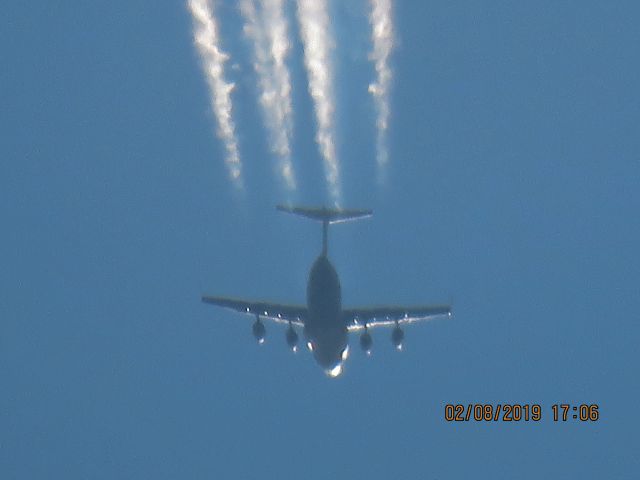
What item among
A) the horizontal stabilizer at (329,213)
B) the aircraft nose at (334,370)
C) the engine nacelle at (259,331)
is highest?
the horizontal stabilizer at (329,213)

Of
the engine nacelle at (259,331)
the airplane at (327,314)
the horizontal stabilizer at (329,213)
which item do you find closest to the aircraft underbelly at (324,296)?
the airplane at (327,314)

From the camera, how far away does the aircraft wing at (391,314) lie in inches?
3597

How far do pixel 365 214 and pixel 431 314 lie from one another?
11734 millimetres

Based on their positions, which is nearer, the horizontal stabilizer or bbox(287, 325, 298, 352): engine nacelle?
the horizontal stabilizer

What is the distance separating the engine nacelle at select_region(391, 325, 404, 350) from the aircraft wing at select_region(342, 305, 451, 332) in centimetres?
71

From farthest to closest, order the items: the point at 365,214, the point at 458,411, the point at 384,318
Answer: the point at 458,411, the point at 384,318, the point at 365,214

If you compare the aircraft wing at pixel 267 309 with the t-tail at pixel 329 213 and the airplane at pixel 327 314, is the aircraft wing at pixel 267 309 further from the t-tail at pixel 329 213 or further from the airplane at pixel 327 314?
the t-tail at pixel 329 213

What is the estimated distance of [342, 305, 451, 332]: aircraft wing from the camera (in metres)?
91.4

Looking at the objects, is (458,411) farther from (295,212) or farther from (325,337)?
(295,212)

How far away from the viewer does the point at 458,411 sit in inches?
3932

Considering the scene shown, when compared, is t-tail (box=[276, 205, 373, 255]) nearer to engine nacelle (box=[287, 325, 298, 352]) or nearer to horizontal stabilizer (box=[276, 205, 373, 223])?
horizontal stabilizer (box=[276, 205, 373, 223])

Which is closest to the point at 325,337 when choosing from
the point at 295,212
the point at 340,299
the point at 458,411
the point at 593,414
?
the point at 340,299

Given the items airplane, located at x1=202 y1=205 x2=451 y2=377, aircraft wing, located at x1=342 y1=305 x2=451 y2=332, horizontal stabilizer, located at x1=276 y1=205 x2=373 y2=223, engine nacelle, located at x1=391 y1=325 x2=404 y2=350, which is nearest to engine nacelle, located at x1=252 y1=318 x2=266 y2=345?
airplane, located at x1=202 y1=205 x2=451 y2=377

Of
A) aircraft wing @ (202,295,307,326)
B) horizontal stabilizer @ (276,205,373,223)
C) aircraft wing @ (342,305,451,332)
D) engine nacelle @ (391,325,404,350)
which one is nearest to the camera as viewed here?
horizontal stabilizer @ (276,205,373,223)
